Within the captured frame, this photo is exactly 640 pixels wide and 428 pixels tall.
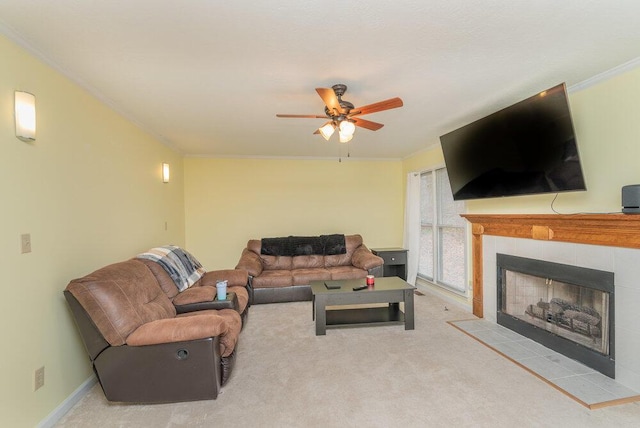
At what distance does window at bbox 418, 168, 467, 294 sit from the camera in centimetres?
478

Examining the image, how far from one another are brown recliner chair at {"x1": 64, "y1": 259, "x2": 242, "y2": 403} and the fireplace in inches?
117

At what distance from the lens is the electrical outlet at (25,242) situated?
1.95 m

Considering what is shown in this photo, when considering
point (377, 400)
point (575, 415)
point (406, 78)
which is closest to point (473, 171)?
point (406, 78)

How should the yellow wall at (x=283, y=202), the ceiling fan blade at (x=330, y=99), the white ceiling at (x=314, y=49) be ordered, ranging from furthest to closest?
1. the yellow wall at (x=283, y=202)
2. the ceiling fan blade at (x=330, y=99)
3. the white ceiling at (x=314, y=49)

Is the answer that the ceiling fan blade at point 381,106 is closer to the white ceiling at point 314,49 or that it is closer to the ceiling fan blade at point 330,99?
the ceiling fan blade at point 330,99

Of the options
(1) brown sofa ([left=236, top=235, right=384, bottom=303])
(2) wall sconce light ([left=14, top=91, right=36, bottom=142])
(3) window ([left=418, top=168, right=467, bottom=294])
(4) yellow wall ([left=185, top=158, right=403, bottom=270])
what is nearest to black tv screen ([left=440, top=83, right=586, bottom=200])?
(3) window ([left=418, top=168, right=467, bottom=294])

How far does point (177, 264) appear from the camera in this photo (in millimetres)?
3568

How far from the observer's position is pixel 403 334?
3.52 m

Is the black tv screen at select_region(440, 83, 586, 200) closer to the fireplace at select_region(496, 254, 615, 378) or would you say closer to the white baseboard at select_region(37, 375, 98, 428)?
the fireplace at select_region(496, 254, 615, 378)

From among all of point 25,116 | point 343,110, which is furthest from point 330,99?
point 25,116

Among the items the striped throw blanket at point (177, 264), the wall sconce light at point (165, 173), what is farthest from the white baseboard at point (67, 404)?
the wall sconce light at point (165, 173)

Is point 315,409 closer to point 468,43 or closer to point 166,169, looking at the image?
point 468,43

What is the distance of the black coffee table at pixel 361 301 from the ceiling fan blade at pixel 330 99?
198cm

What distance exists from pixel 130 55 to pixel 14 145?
0.90 metres
